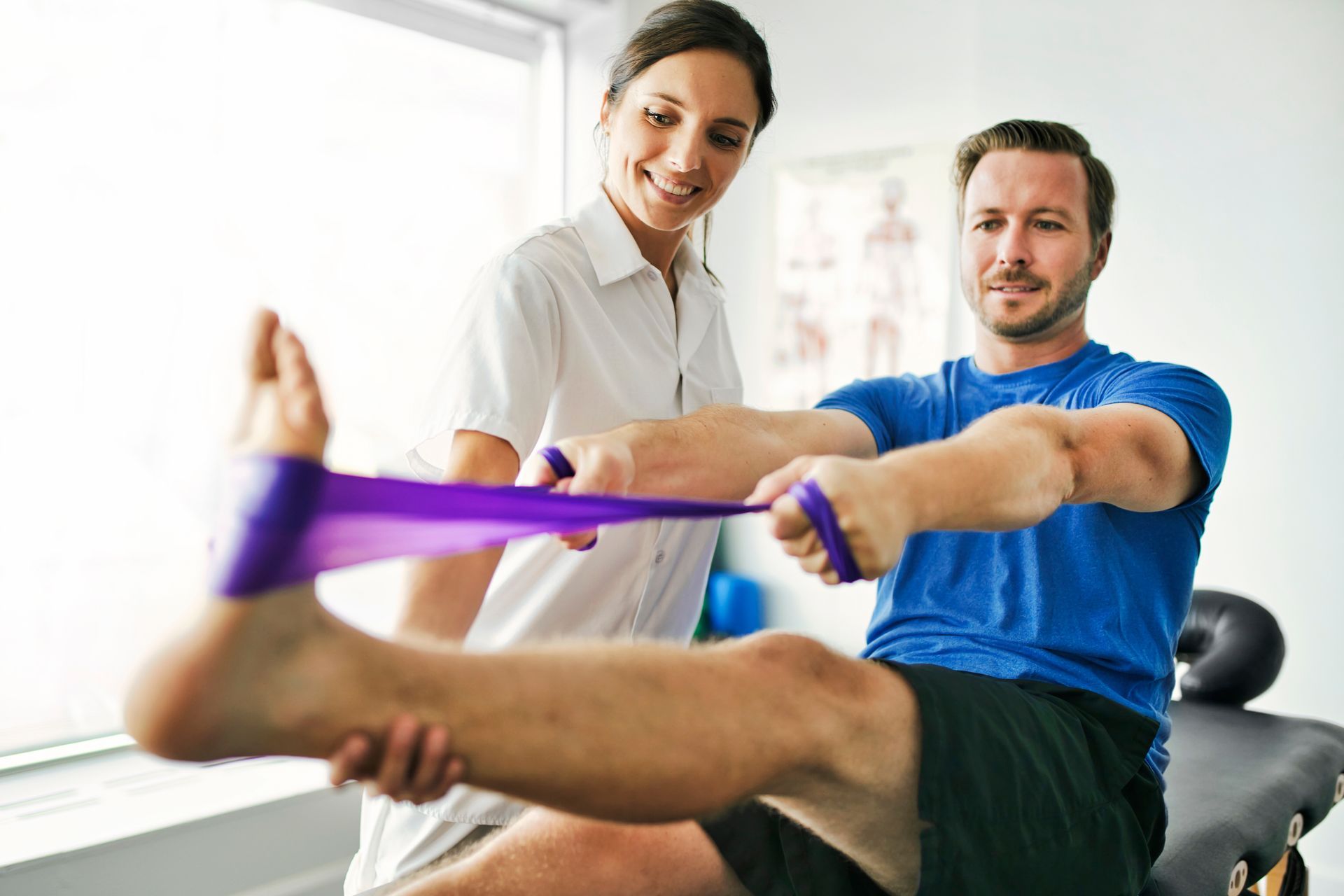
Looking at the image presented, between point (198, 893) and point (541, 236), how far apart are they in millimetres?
1661

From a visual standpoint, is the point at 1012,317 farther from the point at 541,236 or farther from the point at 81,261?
the point at 81,261

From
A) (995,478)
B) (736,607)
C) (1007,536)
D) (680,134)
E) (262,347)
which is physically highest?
(680,134)

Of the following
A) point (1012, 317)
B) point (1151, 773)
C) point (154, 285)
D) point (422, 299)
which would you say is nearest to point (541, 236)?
point (1012, 317)

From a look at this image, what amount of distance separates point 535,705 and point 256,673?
0.66ft

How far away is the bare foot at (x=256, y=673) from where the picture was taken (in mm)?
682

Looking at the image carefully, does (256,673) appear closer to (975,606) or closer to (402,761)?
(402,761)

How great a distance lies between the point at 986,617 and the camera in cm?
144

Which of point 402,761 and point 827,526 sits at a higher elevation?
point 827,526

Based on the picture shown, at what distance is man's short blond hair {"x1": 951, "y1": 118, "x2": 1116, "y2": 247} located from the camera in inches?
65.6

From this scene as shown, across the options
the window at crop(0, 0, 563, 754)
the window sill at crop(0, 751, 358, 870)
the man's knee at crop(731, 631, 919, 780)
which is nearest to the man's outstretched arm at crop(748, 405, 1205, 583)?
the man's knee at crop(731, 631, 919, 780)

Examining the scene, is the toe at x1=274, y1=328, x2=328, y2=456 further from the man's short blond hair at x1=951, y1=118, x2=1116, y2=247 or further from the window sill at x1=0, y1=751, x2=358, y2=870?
the window sill at x1=0, y1=751, x2=358, y2=870

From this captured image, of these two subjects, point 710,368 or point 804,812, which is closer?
point 804,812

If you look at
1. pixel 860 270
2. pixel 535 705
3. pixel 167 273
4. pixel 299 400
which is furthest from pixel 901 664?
pixel 860 270

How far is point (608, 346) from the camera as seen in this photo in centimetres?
165
